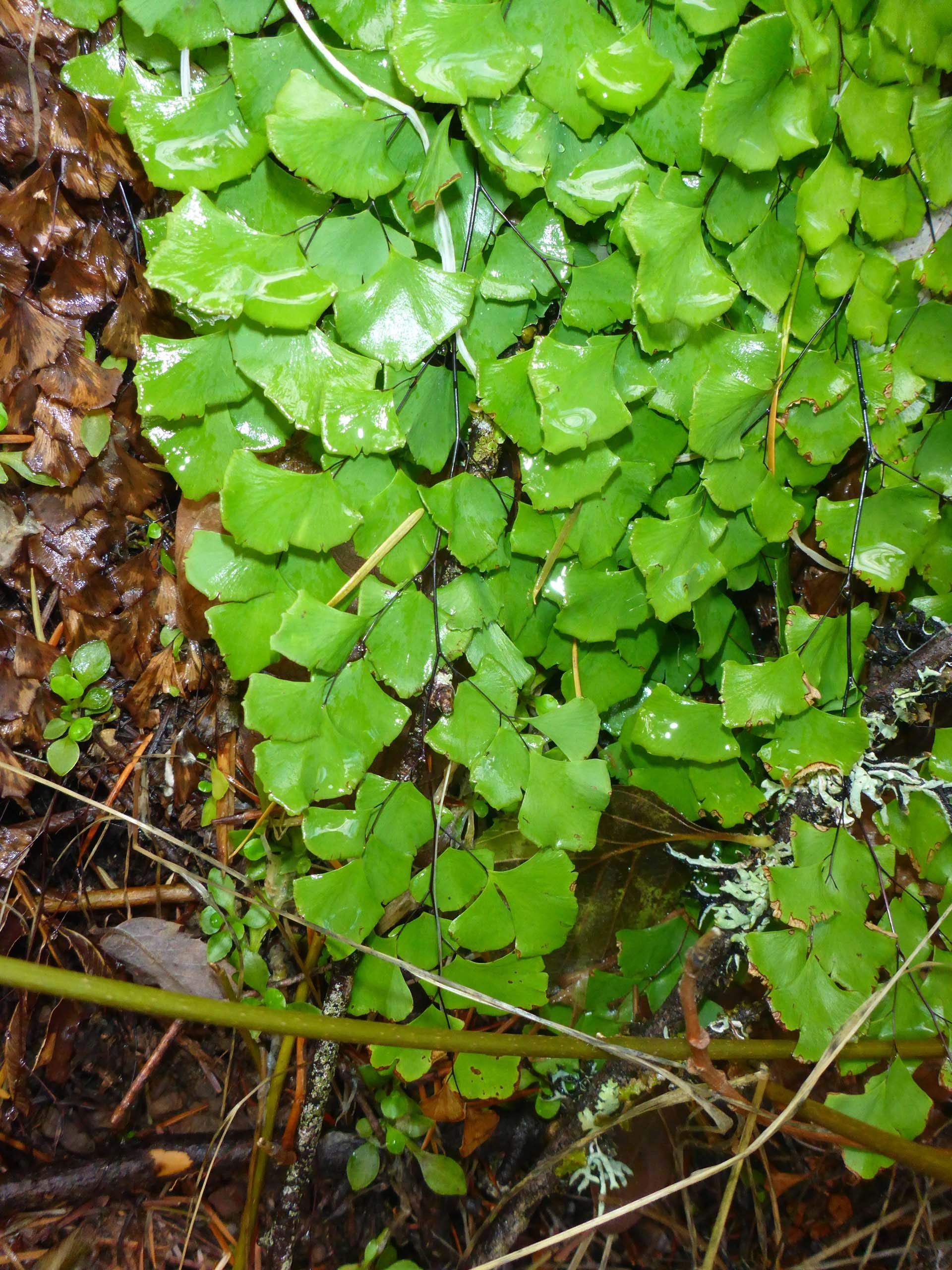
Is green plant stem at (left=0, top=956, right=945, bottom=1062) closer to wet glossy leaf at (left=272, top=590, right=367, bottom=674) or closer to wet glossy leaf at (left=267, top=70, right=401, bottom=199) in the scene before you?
wet glossy leaf at (left=272, top=590, right=367, bottom=674)

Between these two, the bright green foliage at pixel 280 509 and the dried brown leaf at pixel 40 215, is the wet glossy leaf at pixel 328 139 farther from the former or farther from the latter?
the dried brown leaf at pixel 40 215

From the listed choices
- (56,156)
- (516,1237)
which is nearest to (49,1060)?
(516,1237)

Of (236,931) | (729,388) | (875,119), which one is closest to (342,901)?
(236,931)

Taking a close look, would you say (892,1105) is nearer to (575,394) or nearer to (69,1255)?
(575,394)

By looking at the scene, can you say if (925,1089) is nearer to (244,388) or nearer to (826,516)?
(826,516)

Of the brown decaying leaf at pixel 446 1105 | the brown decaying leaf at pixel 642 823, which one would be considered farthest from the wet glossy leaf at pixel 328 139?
the brown decaying leaf at pixel 446 1105

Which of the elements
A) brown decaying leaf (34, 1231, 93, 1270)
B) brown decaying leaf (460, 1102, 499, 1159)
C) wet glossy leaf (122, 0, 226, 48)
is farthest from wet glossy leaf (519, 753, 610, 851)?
brown decaying leaf (34, 1231, 93, 1270)
